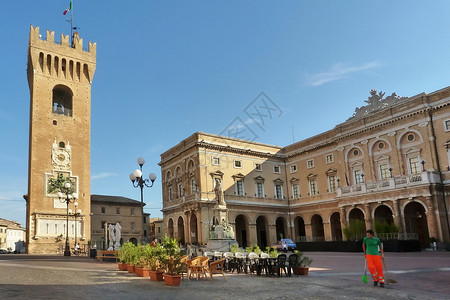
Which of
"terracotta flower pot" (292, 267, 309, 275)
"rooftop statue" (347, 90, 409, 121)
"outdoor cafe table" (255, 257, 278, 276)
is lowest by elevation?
"terracotta flower pot" (292, 267, 309, 275)

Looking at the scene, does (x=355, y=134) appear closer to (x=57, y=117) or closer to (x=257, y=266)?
(x=257, y=266)

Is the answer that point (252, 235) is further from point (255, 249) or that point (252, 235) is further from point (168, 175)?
point (255, 249)

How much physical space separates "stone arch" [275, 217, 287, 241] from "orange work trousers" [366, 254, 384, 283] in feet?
122

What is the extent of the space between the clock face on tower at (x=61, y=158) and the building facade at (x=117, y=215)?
1536cm

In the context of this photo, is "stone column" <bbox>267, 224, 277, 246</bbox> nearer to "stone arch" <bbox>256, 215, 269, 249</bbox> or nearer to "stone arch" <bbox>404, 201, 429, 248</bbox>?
"stone arch" <bbox>256, 215, 269, 249</bbox>

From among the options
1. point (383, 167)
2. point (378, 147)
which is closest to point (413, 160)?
point (383, 167)

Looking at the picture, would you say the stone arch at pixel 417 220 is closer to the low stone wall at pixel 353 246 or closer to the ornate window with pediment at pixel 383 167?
the ornate window with pediment at pixel 383 167

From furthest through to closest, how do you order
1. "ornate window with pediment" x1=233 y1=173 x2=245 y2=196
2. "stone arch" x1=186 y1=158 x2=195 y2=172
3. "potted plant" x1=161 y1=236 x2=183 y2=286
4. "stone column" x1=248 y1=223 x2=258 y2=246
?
"ornate window with pediment" x1=233 y1=173 x2=245 y2=196
"stone column" x1=248 y1=223 x2=258 y2=246
"stone arch" x1=186 y1=158 x2=195 y2=172
"potted plant" x1=161 y1=236 x2=183 y2=286

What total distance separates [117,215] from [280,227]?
2720cm

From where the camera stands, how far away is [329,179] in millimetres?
43000

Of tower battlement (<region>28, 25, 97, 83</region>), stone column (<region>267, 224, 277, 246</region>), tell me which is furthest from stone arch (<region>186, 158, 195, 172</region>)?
tower battlement (<region>28, 25, 97, 83</region>)

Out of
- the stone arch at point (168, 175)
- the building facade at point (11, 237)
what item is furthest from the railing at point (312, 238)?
the building facade at point (11, 237)

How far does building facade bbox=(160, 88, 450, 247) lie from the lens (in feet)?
109

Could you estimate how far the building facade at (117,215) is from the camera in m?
59.3
